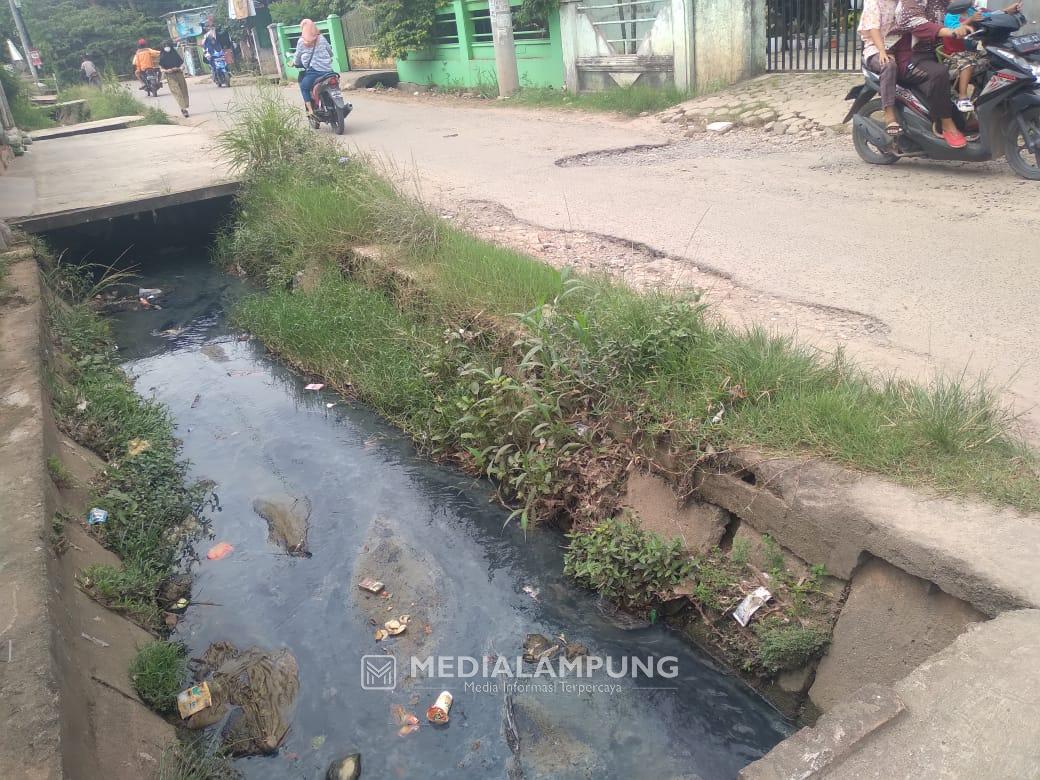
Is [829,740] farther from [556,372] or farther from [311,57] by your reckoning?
[311,57]

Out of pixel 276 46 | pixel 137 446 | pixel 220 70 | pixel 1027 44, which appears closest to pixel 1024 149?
pixel 1027 44

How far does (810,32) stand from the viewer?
1020 centimetres

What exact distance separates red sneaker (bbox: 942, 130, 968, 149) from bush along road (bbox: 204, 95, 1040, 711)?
3409 millimetres

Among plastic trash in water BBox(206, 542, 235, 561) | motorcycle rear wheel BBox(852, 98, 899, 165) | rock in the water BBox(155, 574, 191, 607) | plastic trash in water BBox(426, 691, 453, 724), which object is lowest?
plastic trash in water BBox(426, 691, 453, 724)

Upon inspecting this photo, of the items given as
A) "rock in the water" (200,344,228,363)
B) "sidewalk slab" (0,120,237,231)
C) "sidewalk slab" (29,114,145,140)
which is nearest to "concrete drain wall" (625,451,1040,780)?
"rock in the water" (200,344,228,363)

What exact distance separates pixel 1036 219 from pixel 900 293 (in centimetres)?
161

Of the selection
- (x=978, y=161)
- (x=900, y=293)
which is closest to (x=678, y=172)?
(x=978, y=161)

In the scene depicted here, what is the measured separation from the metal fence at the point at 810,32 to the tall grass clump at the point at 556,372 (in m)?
6.07

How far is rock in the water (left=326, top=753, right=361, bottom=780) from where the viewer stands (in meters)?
2.87

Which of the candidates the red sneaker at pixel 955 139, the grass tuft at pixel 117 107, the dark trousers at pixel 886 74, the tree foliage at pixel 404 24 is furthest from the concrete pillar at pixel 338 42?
the red sneaker at pixel 955 139

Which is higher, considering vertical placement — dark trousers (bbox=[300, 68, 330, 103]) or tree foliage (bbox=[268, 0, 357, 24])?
tree foliage (bbox=[268, 0, 357, 24])

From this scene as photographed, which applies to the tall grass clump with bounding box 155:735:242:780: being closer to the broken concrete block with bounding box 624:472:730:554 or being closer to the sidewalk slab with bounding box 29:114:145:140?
the broken concrete block with bounding box 624:472:730:554

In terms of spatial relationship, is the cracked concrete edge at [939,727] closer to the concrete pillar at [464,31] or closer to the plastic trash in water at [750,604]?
the plastic trash in water at [750,604]

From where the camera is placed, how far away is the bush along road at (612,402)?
2.95 meters
